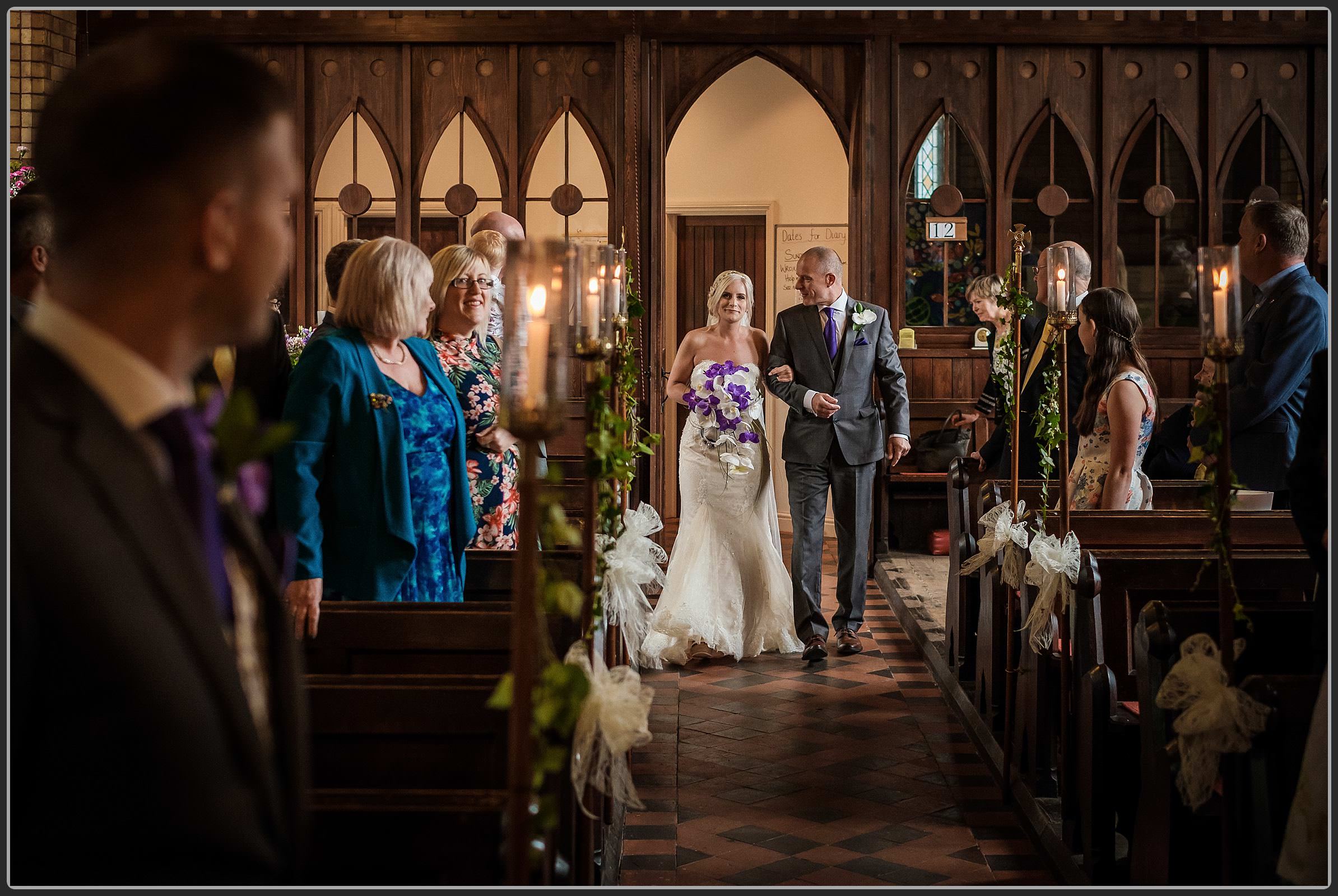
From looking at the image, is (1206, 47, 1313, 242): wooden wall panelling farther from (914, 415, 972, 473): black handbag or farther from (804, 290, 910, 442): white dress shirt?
(804, 290, 910, 442): white dress shirt

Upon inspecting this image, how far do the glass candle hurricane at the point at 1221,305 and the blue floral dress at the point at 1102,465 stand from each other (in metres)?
1.91

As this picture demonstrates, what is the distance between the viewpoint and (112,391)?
0.98m

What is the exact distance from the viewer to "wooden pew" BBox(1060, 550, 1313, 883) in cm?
303

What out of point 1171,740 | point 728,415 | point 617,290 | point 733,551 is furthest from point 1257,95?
point 1171,740

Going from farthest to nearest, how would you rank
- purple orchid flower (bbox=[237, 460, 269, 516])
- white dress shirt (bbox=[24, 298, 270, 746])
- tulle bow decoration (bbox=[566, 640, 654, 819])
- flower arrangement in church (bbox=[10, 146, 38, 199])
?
1. flower arrangement in church (bbox=[10, 146, 38, 199])
2. tulle bow decoration (bbox=[566, 640, 654, 819])
3. purple orchid flower (bbox=[237, 460, 269, 516])
4. white dress shirt (bbox=[24, 298, 270, 746])

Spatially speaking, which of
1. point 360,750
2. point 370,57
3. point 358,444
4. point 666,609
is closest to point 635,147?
point 370,57

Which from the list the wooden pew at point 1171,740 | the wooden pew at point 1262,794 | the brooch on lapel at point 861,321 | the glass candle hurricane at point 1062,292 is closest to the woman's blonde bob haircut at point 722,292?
the brooch on lapel at point 861,321

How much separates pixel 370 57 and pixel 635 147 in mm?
2010

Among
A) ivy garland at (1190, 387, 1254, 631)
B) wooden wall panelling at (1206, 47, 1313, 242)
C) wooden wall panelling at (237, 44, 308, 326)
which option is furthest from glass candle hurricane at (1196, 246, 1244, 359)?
wooden wall panelling at (237, 44, 308, 326)

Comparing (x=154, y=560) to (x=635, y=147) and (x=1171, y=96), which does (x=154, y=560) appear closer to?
(x=635, y=147)

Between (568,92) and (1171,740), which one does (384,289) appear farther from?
(568,92)

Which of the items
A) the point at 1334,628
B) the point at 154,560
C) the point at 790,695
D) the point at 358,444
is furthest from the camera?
the point at 790,695

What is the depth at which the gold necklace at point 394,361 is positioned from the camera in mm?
2895

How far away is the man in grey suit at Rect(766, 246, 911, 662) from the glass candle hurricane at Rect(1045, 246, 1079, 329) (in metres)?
1.84
